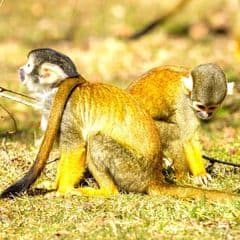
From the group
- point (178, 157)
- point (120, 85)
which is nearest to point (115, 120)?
point (178, 157)

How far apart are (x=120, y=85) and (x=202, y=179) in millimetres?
5269

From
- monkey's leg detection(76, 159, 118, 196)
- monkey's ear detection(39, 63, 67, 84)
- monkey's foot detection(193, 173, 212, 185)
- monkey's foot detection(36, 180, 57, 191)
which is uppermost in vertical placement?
monkey's ear detection(39, 63, 67, 84)

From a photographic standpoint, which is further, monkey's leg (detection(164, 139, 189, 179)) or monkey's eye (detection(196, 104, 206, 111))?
monkey's leg (detection(164, 139, 189, 179))

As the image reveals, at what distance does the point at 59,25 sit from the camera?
17.6 metres

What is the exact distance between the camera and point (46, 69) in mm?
6105

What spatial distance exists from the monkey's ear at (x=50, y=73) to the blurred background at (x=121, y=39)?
114 inches

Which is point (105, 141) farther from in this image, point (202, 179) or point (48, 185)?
point (202, 179)

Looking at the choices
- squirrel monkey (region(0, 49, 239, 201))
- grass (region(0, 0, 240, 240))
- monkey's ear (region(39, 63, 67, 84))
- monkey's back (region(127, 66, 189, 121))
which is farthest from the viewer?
monkey's back (region(127, 66, 189, 121))

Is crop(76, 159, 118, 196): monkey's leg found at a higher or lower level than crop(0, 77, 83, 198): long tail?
lower

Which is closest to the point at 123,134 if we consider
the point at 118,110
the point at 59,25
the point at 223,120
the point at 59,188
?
the point at 118,110

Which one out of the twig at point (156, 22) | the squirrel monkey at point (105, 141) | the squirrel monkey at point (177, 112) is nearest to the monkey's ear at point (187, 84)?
the squirrel monkey at point (177, 112)

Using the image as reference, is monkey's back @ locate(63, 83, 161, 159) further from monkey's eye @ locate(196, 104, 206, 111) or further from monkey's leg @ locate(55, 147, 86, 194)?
monkey's eye @ locate(196, 104, 206, 111)

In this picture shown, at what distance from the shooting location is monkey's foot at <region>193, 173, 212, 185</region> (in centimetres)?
654

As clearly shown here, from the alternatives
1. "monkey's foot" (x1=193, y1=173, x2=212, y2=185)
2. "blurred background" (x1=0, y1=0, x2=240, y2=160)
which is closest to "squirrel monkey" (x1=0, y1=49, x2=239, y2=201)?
"monkey's foot" (x1=193, y1=173, x2=212, y2=185)
